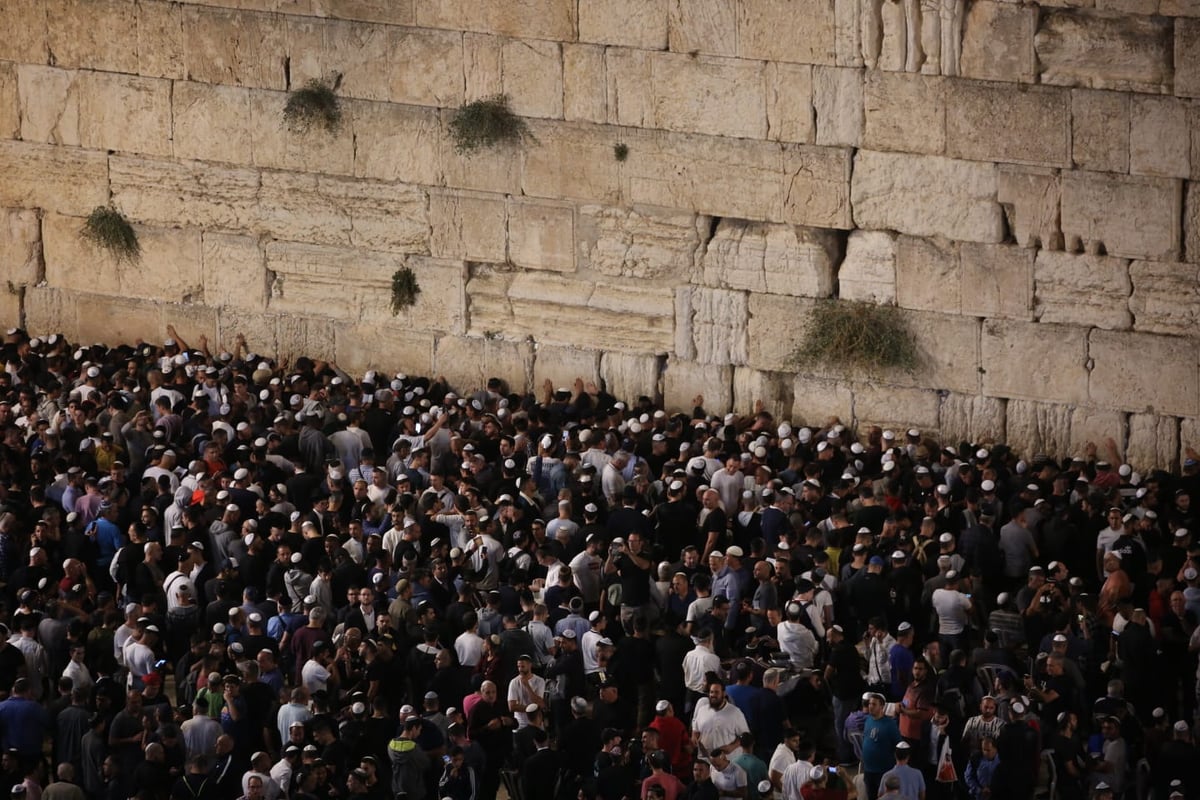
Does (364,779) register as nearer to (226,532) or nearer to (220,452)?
(226,532)

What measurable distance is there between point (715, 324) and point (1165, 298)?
4.27m

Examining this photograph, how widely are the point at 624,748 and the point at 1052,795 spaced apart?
9.18ft

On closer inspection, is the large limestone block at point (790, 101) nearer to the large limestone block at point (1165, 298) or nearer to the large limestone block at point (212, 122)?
the large limestone block at point (1165, 298)

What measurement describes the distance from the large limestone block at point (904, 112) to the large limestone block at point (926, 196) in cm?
12

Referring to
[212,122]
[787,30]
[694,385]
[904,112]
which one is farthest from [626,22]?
[212,122]

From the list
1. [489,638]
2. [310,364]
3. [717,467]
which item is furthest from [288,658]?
[310,364]

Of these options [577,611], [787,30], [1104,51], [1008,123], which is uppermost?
[787,30]

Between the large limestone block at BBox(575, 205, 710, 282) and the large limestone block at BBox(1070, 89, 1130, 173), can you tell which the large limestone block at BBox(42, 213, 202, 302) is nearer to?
the large limestone block at BBox(575, 205, 710, 282)

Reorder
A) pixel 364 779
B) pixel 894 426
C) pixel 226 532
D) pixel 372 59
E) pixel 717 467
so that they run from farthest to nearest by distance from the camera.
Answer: pixel 372 59 < pixel 894 426 < pixel 717 467 < pixel 226 532 < pixel 364 779

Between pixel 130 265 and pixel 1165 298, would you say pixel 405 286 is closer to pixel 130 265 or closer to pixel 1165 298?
pixel 130 265

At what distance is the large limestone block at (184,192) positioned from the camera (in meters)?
24.0

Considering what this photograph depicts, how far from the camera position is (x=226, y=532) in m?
18.2

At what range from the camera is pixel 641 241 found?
22391 millimetres

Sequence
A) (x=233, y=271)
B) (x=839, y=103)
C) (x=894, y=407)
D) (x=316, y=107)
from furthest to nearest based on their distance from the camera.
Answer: (x=233, y=271)
(x=316, y=107)
(x=894, y=407)
(x=839, y=103)
